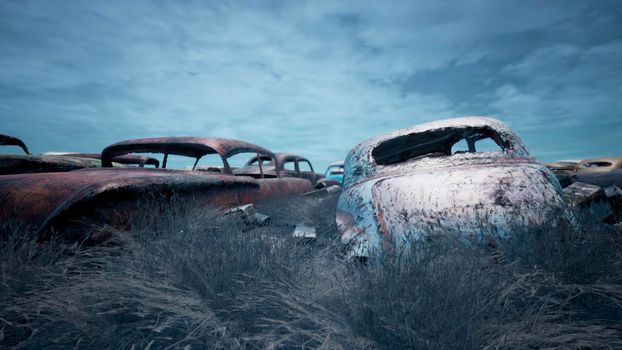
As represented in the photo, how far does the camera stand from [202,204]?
272cm

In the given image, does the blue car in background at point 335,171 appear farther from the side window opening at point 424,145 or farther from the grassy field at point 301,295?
the grassy field at point 301,295

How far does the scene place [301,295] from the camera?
1.53 meters

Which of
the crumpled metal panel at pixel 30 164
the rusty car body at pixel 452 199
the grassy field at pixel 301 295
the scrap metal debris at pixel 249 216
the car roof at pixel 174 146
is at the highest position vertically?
the car roof at pixel 174 146

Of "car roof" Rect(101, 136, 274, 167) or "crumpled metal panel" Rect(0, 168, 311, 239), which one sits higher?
"car roof" Rect(101, 136, 274, 167)

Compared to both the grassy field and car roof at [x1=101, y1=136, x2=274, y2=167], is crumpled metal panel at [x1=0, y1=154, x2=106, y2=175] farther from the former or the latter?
the grassy field

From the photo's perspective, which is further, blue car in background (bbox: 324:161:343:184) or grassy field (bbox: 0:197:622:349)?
blue car in background (bbox: 324:161:343:184)

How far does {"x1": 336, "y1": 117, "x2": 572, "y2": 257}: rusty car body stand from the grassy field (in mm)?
144

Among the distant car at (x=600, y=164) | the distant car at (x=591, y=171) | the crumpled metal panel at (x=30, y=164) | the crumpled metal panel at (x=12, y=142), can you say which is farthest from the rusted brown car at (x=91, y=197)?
the distant car at (x=600, y=164)

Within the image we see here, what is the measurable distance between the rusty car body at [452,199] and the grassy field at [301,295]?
14 cm

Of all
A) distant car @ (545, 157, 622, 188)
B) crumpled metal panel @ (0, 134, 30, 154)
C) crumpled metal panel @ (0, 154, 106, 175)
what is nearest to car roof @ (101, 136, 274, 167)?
crumpled metal panel @ (0, 154, 106, 175)

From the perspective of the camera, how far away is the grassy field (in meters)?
1.26

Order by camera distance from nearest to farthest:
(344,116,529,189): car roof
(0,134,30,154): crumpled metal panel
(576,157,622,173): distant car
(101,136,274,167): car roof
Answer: (344,116,529,189): car roof < (101,136,274,167): car roof < (0,134,30,154): crumpled metal panel < (576,157,622,173): distant car

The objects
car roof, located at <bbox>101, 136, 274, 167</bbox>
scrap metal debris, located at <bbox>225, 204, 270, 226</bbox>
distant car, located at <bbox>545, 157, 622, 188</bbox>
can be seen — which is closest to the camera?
scrap metal debris, located at <bbox>225, 204, 270, 226</bbox>

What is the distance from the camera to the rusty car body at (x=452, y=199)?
1.89 m
